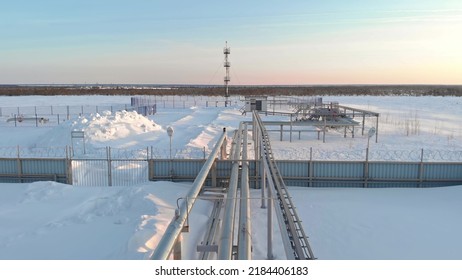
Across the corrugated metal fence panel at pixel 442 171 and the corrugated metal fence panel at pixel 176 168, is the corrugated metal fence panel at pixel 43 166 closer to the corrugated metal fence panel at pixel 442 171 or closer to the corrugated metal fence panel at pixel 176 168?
the corrugated metal fence panel at pixel 176 168

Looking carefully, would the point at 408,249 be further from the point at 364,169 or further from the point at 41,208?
the point at 41,208

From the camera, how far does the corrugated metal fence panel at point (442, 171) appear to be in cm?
1862

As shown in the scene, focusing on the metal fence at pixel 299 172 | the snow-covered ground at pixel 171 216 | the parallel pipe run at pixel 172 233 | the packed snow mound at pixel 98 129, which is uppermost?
the parallel pipe run at pixel 172 233

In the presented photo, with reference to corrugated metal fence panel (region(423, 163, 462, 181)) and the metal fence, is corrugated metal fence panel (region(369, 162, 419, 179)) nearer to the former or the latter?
the metal fence

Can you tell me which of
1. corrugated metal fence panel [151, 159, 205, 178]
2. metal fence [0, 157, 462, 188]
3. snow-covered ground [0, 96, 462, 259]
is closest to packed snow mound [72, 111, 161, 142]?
metal fence [0, 157, 462, 188]

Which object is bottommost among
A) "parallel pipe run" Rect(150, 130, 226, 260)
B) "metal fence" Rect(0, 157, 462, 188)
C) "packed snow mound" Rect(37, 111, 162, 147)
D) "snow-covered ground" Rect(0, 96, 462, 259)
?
"snow-covered ground" Rect(0, 96, 462, 259)

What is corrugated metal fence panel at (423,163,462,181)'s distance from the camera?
18625 mm

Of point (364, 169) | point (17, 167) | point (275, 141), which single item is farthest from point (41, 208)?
point (275, 141)

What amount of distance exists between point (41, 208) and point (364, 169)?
1354 centimetres

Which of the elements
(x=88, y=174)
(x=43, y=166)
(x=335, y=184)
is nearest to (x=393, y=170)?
(x=335, y=184)

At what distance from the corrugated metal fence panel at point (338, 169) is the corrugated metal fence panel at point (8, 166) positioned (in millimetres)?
13789

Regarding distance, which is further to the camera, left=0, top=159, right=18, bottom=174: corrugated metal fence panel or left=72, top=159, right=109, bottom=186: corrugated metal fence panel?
left=72, top=159, right=109, bottom=186: corrugated metal fence panel

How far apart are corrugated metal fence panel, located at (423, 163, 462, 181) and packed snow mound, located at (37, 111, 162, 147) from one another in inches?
794

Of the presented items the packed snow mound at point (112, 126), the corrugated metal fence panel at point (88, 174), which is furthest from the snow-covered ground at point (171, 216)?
the packed snow mound at point (112, 126)
